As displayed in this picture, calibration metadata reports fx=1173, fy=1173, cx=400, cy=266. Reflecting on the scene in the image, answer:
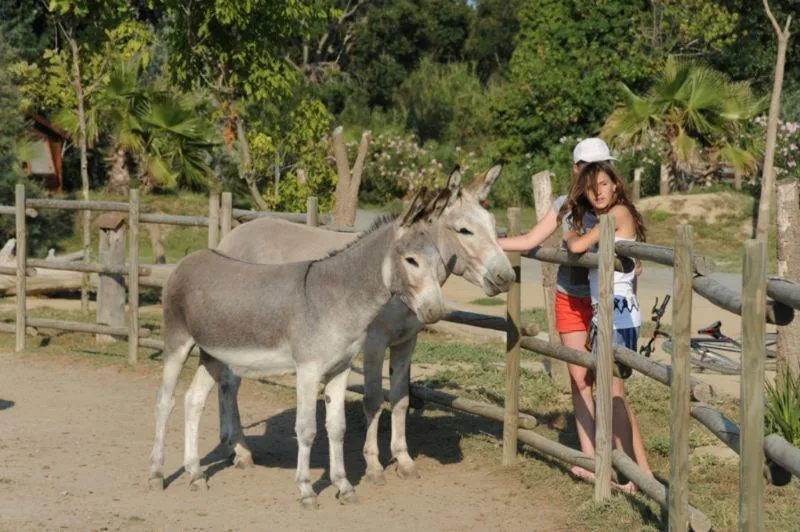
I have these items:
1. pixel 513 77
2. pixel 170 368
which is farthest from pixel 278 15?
pixel 513 77

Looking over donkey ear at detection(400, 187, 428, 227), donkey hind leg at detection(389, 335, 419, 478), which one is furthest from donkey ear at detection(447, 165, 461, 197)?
donkey hind leg at detection(389, 335, 419, 478)

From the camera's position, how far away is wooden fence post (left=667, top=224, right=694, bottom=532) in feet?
18.5

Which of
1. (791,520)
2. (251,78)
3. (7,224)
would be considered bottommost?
(7,224)

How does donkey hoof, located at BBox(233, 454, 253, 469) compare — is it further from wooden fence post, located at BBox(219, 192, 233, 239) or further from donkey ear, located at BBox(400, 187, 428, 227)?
wooden fence post, located at BBox(219, 192, 233, 239)

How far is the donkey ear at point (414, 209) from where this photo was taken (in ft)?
22.5

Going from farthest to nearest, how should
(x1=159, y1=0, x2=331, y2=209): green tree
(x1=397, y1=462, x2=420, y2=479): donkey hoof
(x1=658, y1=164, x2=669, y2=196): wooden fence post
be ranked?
(x1=658, y1=164, x2=669, y2=196): wooden fence post < (x1=159, y1=0, x2=331, y2=209): green tree < (x1=397, y1=462, x2=420, y2=479): donkey hoof

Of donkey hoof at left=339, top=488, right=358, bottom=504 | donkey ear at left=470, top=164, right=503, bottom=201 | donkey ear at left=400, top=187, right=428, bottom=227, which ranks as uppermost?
donkey ear at left=470, top=164, right=503, bottom=201

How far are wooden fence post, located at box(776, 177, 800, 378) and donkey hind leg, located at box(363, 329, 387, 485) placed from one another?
370 cm

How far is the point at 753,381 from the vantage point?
4.70m

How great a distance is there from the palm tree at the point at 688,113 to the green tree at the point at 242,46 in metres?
9.44

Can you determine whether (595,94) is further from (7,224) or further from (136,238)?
(136,238)

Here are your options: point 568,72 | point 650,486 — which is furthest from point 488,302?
point 568,72

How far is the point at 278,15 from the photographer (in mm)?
16000

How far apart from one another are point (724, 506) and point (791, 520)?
0.36m
